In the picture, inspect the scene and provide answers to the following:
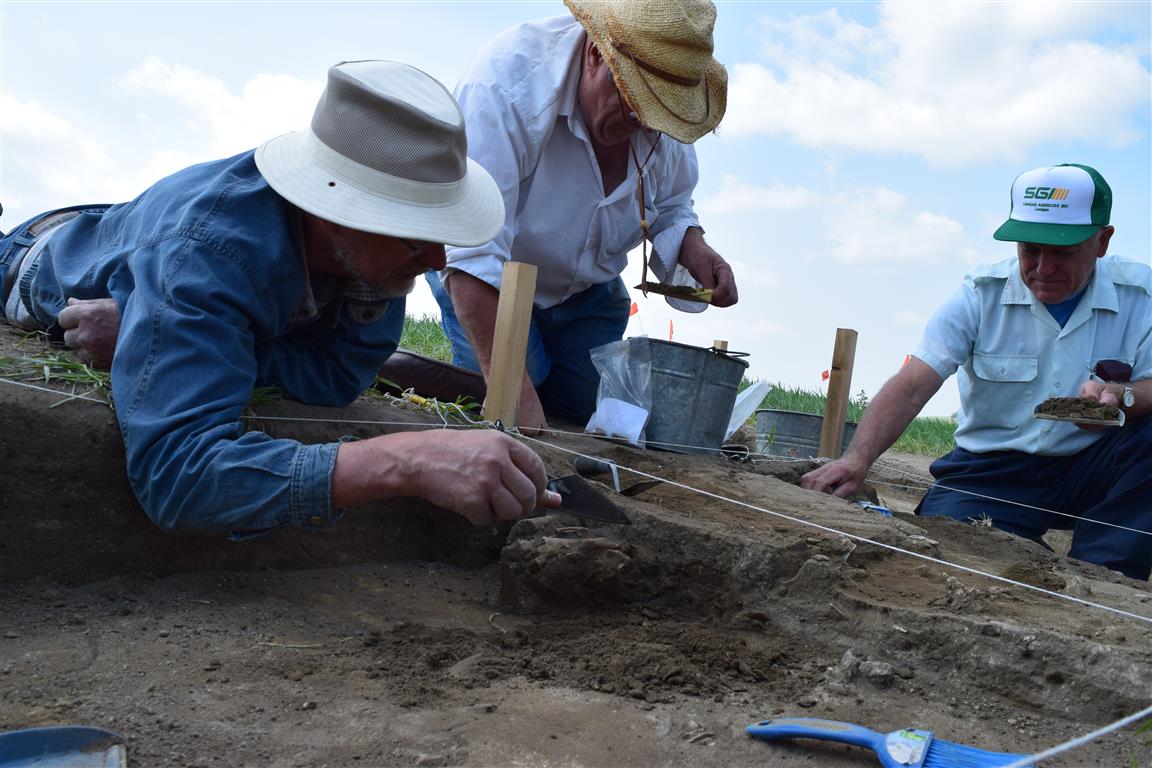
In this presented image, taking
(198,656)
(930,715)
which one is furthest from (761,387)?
(198,656)

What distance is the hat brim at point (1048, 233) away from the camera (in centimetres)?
389

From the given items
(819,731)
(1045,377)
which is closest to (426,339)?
(1045,377)

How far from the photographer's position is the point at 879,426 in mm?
4086

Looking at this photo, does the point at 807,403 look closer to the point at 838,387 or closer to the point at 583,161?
the point at 838,387

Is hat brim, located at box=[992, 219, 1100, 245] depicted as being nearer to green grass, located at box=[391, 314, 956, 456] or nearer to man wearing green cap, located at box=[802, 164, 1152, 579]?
man wearing green cap, located at box=[802, 164, 1152, 579]

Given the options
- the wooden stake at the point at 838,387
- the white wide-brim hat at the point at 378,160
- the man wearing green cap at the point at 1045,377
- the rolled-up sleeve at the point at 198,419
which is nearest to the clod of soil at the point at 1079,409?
the man wearing green cap at the point at 1045,377

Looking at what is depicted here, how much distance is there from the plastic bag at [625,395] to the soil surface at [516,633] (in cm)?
95

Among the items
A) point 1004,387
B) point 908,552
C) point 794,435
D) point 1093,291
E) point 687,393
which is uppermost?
point 1093,291

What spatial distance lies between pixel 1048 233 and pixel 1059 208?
109 millimetres

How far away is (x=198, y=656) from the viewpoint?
197cm

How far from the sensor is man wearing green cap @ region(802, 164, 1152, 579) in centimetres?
393

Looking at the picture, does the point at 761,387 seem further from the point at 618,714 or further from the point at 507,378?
the point at 618,714

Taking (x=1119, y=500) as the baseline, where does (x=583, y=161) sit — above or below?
above

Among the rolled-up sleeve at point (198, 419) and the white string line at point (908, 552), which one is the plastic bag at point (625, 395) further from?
the rolled-up sleeve at point (198, 419)
